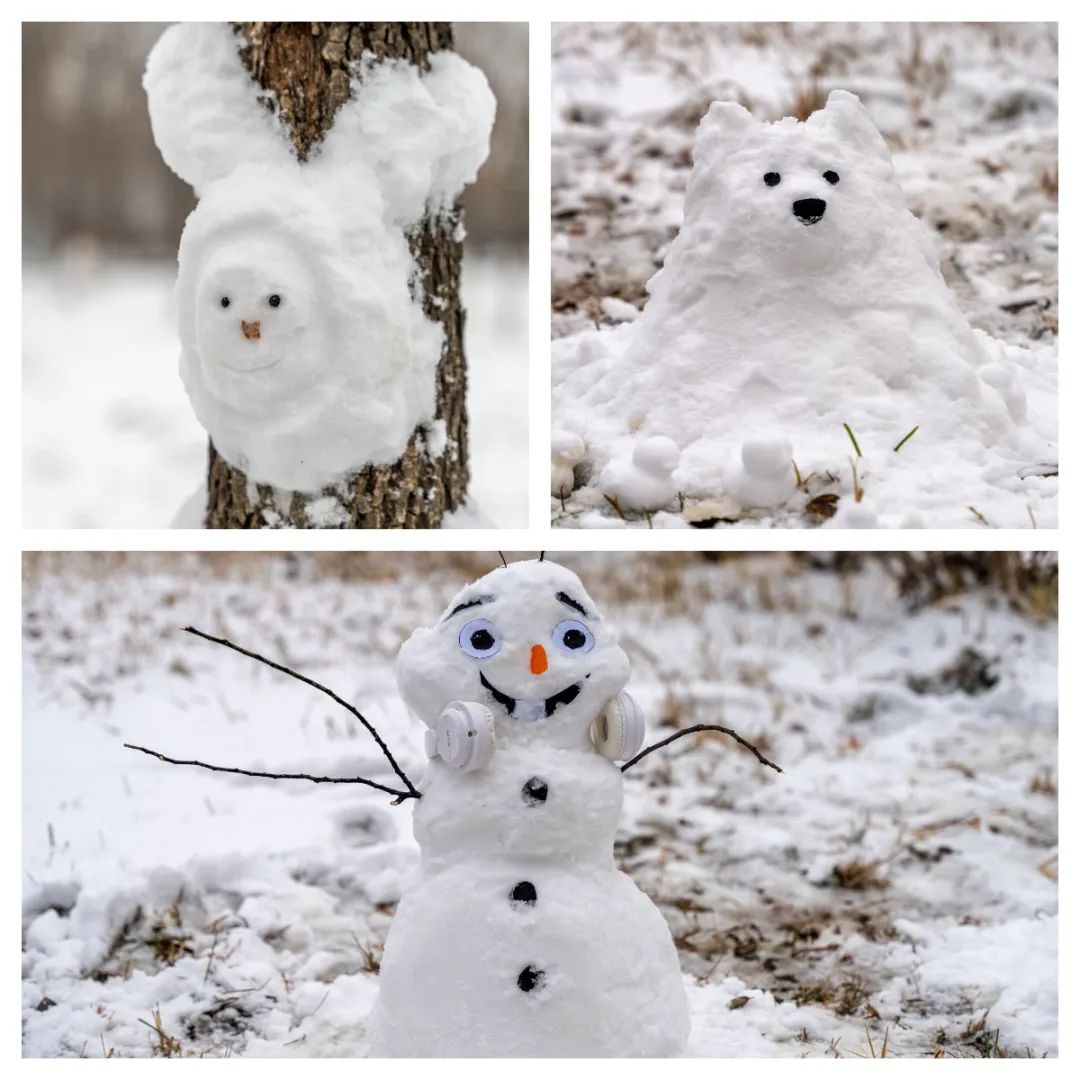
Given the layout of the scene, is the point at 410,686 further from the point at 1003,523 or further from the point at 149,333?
the point at 149,333

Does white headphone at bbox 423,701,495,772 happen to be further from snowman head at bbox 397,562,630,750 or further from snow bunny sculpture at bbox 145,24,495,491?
snow bunny sculpture at bbox 145,24,495,491

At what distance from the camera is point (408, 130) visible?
292 centimetres

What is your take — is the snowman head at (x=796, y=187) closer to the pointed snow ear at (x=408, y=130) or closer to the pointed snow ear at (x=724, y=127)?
the pointed snow ear at (x=724, y=127)

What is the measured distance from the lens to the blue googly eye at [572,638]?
2.30 m

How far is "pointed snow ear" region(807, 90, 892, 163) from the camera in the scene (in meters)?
3.09

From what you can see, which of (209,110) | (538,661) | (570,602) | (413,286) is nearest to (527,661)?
(538,661)

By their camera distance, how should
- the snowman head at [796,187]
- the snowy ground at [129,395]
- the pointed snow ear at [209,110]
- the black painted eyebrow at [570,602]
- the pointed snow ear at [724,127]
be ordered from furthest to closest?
the snowy ground at [129,395]
the pointed snow ear at [724,127]
the snowman head at [796,187]
the pointed snow ear at [209,110]
the black painted eyebrow at [570,602]

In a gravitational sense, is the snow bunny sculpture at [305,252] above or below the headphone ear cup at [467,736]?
above

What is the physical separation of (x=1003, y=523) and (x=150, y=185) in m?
4.91

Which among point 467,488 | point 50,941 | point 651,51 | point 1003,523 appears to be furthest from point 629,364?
point 651,51

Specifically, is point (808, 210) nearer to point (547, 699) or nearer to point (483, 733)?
point (547, 699)

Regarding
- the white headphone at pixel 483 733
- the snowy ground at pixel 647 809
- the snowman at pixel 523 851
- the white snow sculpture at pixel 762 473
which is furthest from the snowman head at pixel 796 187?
the snowy ground at pixel 647 809

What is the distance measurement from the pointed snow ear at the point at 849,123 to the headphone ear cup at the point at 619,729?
1.50 m

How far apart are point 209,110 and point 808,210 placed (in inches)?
50.7
